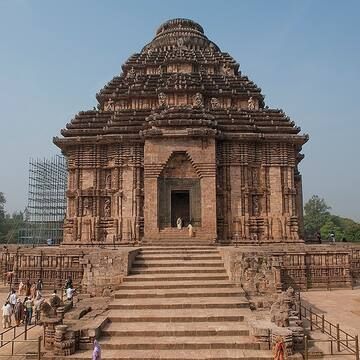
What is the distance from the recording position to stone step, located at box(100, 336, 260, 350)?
8.75m

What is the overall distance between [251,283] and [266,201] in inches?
348

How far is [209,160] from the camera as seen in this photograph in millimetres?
19625

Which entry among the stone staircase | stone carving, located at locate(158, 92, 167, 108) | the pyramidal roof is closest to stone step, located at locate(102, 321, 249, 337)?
the stone staircase

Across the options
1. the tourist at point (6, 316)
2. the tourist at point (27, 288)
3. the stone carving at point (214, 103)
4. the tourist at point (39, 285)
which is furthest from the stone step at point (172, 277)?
the stone carving at point (214, 103)

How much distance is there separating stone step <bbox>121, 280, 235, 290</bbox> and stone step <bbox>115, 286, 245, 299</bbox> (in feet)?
0.69

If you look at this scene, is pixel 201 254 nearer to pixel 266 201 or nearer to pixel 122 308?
pixel 122 308

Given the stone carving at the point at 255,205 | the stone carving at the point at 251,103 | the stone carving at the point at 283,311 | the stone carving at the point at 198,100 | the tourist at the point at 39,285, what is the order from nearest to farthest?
the stone carving at the point at 283,311 < the tourist at the point at 39,285 < the stone carving at the point at 255,205 < the stone carving at the point at 198,100 < the stone carving at the point at 251,103

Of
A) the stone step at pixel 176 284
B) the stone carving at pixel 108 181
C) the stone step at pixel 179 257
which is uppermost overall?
the stone carving at pixel 108 181

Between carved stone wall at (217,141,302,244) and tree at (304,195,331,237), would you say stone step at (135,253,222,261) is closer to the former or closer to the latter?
carved stone wall at (217,141,302,244)

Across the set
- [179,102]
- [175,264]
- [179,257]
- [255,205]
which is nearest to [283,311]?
[175,264]

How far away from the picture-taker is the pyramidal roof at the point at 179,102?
20.8 meters

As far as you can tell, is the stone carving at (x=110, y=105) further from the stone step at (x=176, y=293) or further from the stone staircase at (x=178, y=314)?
the stone step at (x=176, y=293)

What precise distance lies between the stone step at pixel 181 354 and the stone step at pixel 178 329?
64 cm

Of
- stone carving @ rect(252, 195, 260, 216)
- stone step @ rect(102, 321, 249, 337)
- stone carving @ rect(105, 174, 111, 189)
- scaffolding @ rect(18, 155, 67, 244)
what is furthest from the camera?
scaffolding @ rect(18, 155, 67, 244)
